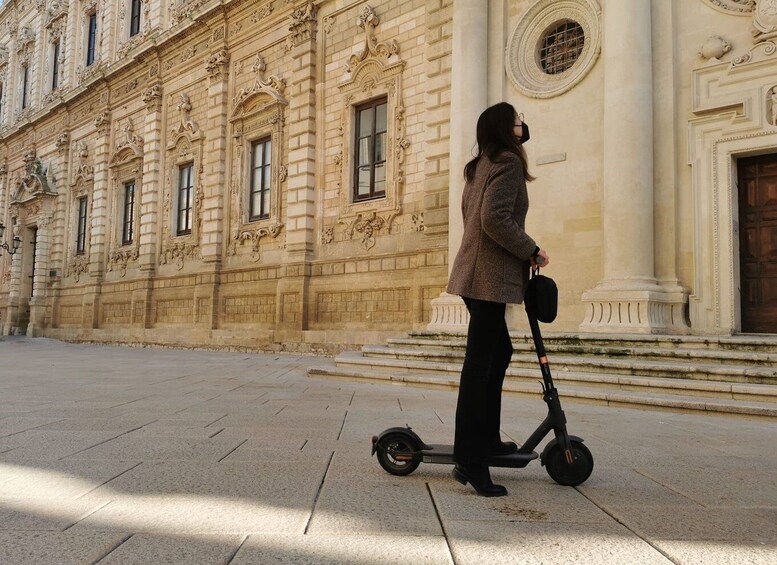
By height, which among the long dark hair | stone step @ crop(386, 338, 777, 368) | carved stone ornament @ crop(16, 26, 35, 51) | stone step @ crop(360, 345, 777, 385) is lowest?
stone step @ crop(360, 345, 777, 385)

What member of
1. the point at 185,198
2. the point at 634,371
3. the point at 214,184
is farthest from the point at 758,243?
the point at 185,198

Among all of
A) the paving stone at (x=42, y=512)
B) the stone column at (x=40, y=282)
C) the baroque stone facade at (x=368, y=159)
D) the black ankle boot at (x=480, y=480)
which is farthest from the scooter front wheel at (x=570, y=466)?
the stone column at (x=40, y=282)

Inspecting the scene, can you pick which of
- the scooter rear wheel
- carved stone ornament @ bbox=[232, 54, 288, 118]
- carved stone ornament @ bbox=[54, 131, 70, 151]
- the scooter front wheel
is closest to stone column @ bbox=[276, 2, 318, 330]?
carved stone ornament @ bbox=[232, 54, 288, 118]

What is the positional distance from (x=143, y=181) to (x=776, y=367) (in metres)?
19.1

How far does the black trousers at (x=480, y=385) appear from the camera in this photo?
2934mm

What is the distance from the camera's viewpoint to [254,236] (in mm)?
15953

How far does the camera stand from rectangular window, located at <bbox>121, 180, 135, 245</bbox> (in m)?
22.0

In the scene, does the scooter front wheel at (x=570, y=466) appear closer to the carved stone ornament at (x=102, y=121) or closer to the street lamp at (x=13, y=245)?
the carved stone ornament at (x=102, y=121)

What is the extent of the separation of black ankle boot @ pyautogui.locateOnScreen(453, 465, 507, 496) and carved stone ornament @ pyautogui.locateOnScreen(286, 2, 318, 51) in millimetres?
13779

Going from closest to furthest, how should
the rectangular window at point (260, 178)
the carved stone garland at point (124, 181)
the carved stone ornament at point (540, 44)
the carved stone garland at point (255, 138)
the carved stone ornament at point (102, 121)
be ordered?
the carved stone ornament at point (540, 44) → the carved stone garland at point (255, 138) → the rectangular window at point (260, 178) → the carved stone garland at point (124, 181) → the carved stone ornament at point (102, 121)

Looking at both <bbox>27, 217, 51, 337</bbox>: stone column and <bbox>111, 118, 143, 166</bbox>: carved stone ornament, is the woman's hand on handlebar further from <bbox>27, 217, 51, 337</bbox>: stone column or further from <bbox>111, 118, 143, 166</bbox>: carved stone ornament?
<bbox>27, 217, 51, 337</bbox>: stone column

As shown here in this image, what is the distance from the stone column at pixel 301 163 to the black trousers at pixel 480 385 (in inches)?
438

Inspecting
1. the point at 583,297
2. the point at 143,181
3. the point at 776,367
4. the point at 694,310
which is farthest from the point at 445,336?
the point at 143,181

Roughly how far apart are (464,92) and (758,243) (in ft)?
17.2
